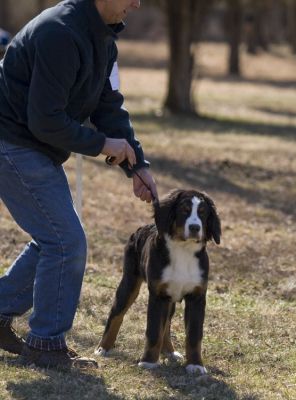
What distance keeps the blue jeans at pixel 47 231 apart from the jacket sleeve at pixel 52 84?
28 centimetres

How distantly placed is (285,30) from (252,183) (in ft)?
185

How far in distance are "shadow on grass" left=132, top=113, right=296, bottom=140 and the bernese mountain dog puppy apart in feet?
47.4

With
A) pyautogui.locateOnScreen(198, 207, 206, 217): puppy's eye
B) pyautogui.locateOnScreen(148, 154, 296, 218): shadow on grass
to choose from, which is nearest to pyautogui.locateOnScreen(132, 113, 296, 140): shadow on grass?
pyautogui.locateOnScreen(148, 154, 296, 218): shadow on grass

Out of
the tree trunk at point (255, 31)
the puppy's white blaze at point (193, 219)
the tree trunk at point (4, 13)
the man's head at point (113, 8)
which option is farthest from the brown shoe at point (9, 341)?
the tree trunk at point (4, 13)

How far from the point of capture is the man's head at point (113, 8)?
5383 millimetres

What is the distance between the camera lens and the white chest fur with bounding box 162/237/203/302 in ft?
19.2

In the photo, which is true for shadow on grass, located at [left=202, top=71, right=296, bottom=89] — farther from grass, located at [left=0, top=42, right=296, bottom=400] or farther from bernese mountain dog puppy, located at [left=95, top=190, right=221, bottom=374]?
bernese mountain dog puppy, located at [left=95, top=190, right=221, bottom=374]

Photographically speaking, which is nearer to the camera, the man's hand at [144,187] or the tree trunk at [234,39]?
the man's hand at [144,187]

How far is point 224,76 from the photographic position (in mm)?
40000

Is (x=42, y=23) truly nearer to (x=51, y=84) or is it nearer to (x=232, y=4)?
(x=51, y=84)

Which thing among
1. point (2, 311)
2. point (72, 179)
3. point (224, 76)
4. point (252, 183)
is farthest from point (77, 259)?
point (224, 76)

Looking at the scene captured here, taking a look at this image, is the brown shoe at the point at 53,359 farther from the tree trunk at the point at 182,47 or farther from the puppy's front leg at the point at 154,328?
the tree trunk at the point at 182,47

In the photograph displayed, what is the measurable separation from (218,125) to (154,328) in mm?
15965

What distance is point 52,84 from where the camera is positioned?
522cm
